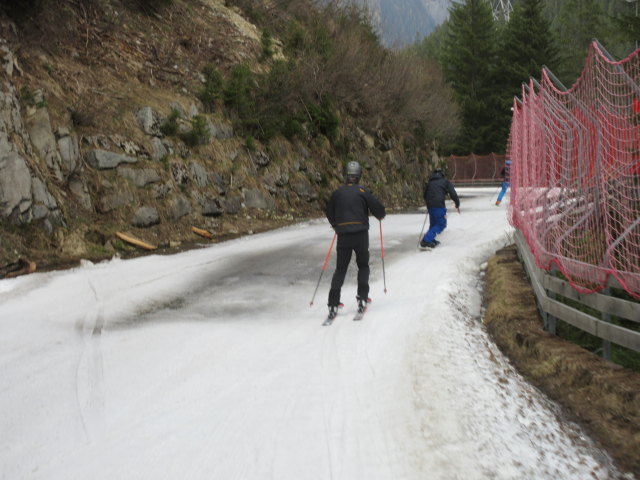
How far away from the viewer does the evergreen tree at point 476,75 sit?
174 feet

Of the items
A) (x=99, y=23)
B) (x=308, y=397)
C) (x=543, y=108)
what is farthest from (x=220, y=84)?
(x=308, y=397)

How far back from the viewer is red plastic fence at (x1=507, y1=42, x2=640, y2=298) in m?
5.73

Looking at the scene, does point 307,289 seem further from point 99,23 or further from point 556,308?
point 99,23

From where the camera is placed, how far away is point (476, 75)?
56.3m

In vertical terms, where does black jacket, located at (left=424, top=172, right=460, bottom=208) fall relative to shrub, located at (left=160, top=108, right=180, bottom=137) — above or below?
below

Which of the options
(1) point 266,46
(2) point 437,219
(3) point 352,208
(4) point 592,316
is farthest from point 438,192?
(1) point 266,46

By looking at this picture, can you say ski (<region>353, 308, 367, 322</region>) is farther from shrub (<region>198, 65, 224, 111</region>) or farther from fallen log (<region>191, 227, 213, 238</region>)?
shrub (<region>198, 65, 224, 111</region>)

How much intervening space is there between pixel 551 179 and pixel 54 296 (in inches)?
271

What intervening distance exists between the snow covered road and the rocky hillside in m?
2.52

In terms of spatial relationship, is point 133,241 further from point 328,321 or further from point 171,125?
point 328,321

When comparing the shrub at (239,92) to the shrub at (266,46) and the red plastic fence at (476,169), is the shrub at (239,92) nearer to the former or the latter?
Result: the shrub at (266,46)

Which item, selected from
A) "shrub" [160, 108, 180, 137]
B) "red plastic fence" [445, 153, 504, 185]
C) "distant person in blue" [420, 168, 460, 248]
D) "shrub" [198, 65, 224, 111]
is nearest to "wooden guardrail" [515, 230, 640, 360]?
"distant person in blue" [420, 168, 460, 248]

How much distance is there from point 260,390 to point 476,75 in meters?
57.7

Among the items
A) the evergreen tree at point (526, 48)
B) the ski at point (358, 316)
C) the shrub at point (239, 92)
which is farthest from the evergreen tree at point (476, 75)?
the ski at point (358, 316)
